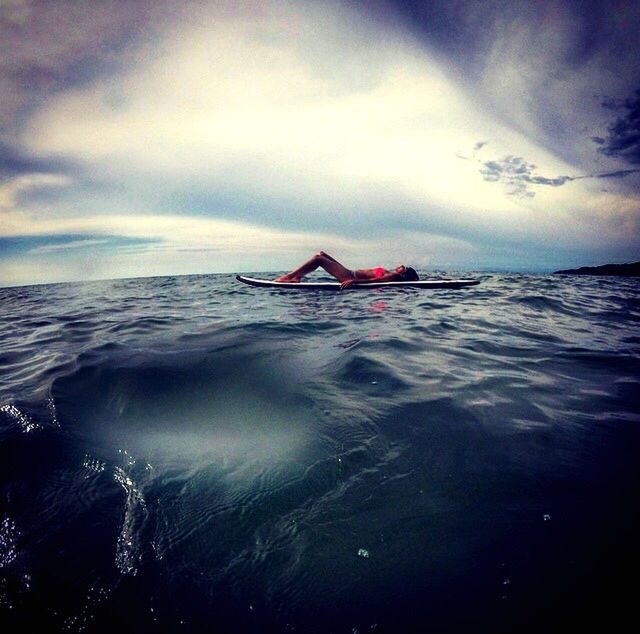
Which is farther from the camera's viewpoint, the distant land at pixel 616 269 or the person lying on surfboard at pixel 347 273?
the distant land at pixel 616 269

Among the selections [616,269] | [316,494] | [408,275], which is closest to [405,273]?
[408,275]

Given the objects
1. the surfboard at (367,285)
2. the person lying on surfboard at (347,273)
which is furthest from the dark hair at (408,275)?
the surfboard at (367,285)

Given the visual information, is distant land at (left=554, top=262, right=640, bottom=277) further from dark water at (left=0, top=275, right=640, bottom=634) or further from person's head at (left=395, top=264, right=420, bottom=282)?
dark water at (left=0, top=275, right=640, bottom=634)

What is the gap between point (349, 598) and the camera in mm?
1344

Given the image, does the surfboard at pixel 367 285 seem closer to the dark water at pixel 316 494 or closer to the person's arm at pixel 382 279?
the person's arm at pixel 382 279

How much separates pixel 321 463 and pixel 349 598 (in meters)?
0.78

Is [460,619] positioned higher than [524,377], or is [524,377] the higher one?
[524,377]

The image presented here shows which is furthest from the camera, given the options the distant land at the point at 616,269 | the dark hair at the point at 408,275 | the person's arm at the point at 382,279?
the distant land at the point at 616,269

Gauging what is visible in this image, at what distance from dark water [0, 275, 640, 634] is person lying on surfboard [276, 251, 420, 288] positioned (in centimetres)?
745

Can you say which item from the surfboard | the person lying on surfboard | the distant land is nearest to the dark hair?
the person lying on surfboard

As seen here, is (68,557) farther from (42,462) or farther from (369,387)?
(369,387)

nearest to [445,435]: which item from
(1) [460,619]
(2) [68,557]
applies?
(1) [460,619]

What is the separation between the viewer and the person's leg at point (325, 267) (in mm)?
11030

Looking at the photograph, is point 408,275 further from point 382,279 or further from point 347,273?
point 347,273
